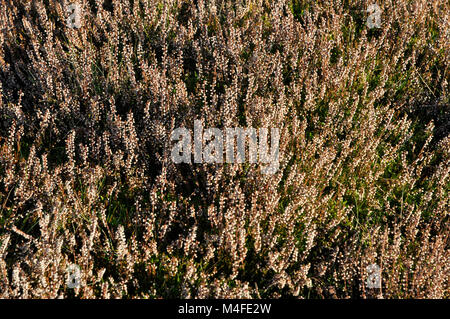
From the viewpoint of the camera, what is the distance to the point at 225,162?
2674mm

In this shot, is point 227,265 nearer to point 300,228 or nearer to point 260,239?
point 260,239

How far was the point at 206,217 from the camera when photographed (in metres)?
2.49

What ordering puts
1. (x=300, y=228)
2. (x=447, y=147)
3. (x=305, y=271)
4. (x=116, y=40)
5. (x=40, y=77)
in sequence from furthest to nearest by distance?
(x=116, y=40)
(x=40, y=77)
(x=447, y=147)
(x=300, y=228)
(x=305, y=271)

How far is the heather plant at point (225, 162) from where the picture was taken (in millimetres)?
2154

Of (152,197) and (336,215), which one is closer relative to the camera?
(152,197)

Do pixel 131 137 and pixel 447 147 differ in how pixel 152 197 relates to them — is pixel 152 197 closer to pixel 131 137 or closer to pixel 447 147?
pixel 131 137

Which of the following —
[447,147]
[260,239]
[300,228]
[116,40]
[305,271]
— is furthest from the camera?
[116,40]

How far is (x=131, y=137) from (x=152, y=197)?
527mm

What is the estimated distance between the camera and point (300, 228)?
8.16ft

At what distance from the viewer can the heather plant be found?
2154mm
